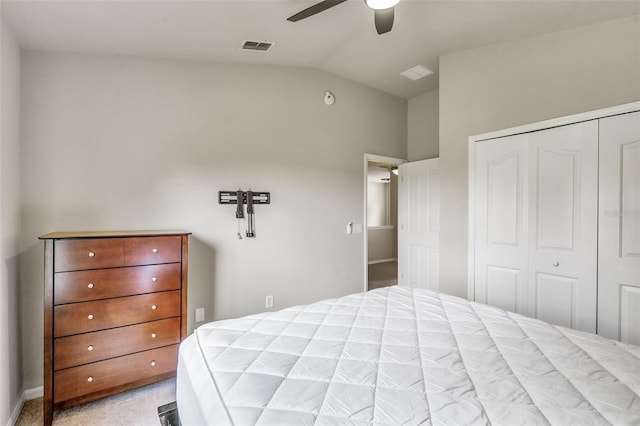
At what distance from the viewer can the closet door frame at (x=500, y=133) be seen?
2189 mm

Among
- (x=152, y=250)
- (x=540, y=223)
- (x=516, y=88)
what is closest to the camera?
(x=152, y=250)

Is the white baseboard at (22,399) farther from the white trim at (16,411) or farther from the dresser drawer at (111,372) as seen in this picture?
the dresser drawer at (111,372)

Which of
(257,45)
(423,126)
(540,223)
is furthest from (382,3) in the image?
(423,126)

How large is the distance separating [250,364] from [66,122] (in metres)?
2.47

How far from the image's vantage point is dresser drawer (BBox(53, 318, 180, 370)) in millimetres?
2041

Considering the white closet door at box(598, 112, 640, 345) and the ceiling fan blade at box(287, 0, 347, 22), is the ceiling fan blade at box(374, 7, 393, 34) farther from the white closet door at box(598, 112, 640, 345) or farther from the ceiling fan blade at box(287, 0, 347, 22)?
the white closet door at box(598, 112, 640, 345)

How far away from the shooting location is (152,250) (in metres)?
2.28

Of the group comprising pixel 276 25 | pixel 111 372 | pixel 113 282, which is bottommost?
pixel 111 372

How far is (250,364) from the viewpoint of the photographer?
1239 millimetres

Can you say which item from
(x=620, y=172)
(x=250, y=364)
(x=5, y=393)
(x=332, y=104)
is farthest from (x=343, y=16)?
(x=5, y=393)

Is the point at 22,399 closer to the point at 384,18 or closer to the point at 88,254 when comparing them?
the point at 88,254

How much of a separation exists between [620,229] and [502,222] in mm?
783

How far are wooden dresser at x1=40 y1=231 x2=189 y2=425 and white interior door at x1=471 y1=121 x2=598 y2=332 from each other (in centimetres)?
267

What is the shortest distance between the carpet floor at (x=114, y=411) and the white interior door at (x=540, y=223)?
2834mm
